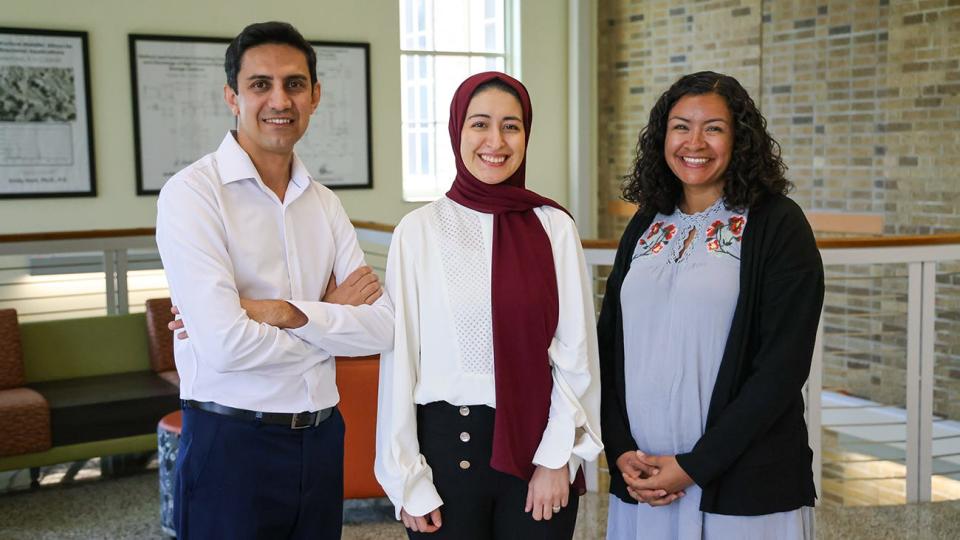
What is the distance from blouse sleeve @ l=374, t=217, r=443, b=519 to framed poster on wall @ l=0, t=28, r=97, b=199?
21.0ft

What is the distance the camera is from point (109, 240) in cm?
555

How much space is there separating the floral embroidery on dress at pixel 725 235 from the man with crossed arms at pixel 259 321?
2.33ft

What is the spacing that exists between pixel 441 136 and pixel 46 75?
3.55 meters

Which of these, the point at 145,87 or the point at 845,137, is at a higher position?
the point at 145,87

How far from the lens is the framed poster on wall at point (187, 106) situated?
7.79 metres

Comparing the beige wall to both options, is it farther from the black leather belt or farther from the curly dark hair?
the curly dark hair

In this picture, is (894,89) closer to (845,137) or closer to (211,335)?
(845,137)

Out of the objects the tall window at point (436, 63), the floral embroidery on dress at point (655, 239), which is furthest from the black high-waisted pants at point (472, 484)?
the tall window at point (436, 63)

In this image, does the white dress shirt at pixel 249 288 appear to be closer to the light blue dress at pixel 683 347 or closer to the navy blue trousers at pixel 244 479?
the navy blue trousers at pixel 244 479

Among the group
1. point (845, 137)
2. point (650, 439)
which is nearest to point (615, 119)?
point (845, 137)

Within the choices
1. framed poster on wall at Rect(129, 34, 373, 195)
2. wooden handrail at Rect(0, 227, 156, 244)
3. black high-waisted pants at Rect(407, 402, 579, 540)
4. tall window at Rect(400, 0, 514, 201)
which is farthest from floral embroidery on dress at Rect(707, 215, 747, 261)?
tall window at Rect(400, 0, 514, 201)

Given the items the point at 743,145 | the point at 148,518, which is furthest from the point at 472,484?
the point at 148,518

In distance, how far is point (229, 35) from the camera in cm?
812

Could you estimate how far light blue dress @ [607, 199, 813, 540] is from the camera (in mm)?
2051
